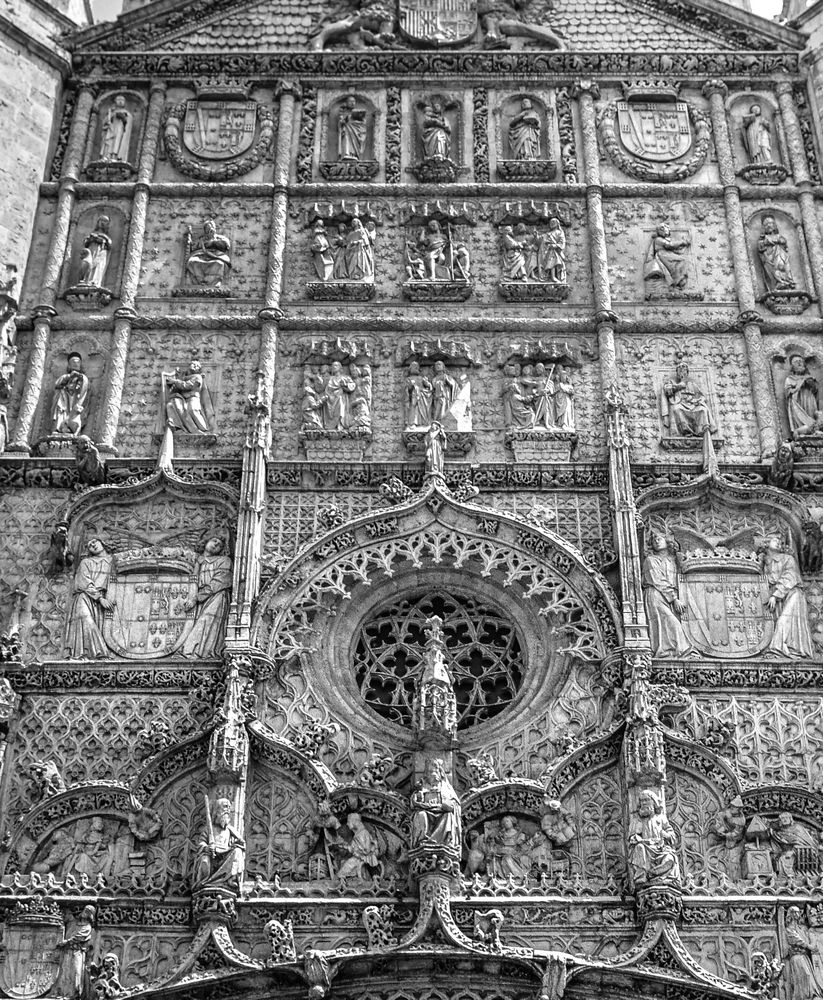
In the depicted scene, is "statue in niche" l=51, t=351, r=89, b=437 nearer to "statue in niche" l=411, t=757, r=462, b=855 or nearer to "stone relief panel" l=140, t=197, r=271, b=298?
"stone relief panel" l=140, t=197, r=271, b=298

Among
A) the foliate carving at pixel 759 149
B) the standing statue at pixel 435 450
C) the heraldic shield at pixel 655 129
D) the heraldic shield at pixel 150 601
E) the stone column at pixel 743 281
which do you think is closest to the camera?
the heraldic shield at pixel 150 601

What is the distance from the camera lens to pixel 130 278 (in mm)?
17453

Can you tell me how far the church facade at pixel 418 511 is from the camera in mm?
13484

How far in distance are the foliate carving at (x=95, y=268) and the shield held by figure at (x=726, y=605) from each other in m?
6.51

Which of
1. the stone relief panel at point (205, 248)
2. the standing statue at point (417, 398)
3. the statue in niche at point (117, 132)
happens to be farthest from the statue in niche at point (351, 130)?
the standing statue at point (417, 398)

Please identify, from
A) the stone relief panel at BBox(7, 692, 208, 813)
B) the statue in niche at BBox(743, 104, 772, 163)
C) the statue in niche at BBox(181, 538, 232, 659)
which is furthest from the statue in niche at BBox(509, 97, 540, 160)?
the stone relief panel at BBox(7, 692, 208, 813)

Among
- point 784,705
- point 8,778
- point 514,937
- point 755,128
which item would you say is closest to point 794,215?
point 755,128

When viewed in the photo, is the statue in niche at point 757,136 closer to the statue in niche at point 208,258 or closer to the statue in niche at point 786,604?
the statue in niche at point 786,604

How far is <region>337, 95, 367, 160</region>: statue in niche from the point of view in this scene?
61.0ft

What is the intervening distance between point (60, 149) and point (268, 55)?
8.42ft

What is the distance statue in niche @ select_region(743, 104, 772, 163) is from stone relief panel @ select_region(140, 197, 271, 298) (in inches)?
208


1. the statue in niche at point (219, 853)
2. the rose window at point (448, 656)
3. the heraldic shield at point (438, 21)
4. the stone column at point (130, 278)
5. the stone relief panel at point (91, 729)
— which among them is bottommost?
the statue in niche at point (219, 853)

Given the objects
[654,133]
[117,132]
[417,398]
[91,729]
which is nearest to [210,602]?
[91,729]

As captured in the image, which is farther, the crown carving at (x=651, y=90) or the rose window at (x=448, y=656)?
the crown carving at (x=651, y=90)
